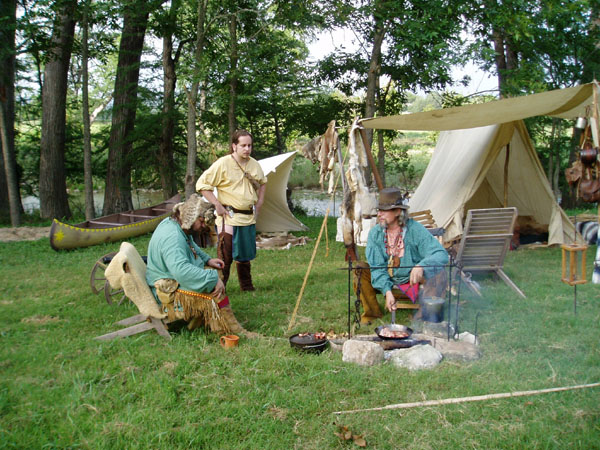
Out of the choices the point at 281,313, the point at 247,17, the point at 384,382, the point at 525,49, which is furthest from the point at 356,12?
the point at 384,382

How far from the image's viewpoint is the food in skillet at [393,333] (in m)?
3.47

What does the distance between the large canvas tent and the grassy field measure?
1737 mm

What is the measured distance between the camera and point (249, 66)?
9828mm

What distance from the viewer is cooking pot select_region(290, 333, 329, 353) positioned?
3.48m

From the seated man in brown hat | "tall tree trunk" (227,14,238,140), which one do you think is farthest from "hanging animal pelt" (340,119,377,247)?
"tall tree trunk" (227,14,238,140)

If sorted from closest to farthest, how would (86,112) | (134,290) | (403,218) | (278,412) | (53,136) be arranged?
(278,412) → (134,290) → (403,218) → (86,112) → (53,136)

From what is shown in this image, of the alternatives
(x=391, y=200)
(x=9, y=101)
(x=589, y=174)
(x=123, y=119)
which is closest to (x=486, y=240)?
(x=589, y=174)

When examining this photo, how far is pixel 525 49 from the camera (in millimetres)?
10711

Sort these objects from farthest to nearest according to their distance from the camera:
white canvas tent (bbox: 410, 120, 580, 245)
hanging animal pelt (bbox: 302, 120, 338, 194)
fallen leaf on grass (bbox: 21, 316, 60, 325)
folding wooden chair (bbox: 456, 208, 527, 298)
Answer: white canvas tent (bbox: 410, 120, 580, 245)
folding wooden chair (bbox: 456, 208, 527, 298)
hanging animal pelt (bbox: 302, 120, 338, 194)
fallen leaf on grass (bbox: 21, 316, 60, 325)

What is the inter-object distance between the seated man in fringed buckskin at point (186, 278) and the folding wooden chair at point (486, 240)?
2.29 m

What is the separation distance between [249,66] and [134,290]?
23.1ft

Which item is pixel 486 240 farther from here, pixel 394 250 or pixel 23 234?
pixel 23 234

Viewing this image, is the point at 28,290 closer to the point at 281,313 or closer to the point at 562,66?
the point at 281,313

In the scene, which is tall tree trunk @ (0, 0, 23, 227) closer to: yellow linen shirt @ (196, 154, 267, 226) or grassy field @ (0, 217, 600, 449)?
yellow linen shirt @ (196, 154, 267, 226)
